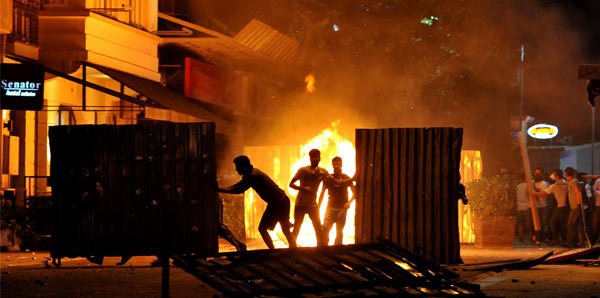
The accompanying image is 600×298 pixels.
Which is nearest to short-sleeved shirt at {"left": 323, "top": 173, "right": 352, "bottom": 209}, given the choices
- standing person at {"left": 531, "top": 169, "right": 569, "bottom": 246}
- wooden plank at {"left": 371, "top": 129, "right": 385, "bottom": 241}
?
wooden plank at {"left": 371, "top": 129, "right": 385, "bottom": 241}

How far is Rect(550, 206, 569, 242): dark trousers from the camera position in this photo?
20250 mm

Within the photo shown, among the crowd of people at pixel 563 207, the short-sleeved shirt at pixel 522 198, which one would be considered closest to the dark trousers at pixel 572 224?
the crowd of people at pixel 563 207

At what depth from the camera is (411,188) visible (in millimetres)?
13406

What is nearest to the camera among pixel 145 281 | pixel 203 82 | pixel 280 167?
pixel 145 281

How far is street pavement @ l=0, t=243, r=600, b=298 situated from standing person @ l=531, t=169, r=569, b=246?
4892 mm

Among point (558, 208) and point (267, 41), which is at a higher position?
point (267, 41)

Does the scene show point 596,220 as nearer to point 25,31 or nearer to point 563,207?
point 563,207

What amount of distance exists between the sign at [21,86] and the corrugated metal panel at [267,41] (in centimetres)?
838

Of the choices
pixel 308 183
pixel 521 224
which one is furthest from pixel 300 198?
pixel 521 224

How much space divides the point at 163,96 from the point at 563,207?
9887 mm

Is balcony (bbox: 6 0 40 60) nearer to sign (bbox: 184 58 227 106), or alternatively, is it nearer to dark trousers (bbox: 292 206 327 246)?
sign (bbox: 184 58 227 106)

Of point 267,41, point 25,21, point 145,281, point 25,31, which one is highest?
point 267,41

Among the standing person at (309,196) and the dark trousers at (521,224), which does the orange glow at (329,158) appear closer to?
the dark trousers at (521,224)

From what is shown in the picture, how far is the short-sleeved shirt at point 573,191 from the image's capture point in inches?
771
